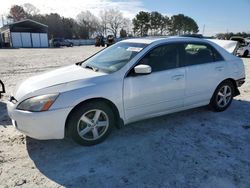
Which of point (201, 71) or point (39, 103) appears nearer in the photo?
point (39, 103)

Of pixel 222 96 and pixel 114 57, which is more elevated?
pixel 114 57

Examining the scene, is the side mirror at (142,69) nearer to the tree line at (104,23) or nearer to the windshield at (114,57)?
the windshield at (114,57)

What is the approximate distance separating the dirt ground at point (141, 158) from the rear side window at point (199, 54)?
1184mm

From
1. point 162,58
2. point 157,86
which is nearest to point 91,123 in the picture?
point 157,86

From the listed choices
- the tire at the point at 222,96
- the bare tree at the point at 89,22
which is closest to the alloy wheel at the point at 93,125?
the tire at the point at 222,96

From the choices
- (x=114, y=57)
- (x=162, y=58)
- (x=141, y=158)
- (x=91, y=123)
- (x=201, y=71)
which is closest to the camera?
(x=141, y=158)

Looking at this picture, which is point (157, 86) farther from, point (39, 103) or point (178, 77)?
point (39, 103)

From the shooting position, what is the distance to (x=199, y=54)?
4465 millimetres

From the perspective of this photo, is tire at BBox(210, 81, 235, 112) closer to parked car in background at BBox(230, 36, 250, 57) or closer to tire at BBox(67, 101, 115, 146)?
tire at BBox(67, 101, 115, 146)

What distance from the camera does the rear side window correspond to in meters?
4.28


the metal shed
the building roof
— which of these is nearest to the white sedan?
the metal shed

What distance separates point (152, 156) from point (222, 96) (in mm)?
2473

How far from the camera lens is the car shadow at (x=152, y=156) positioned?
2766 millimetres

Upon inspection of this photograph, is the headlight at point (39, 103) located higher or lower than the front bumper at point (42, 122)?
higher
